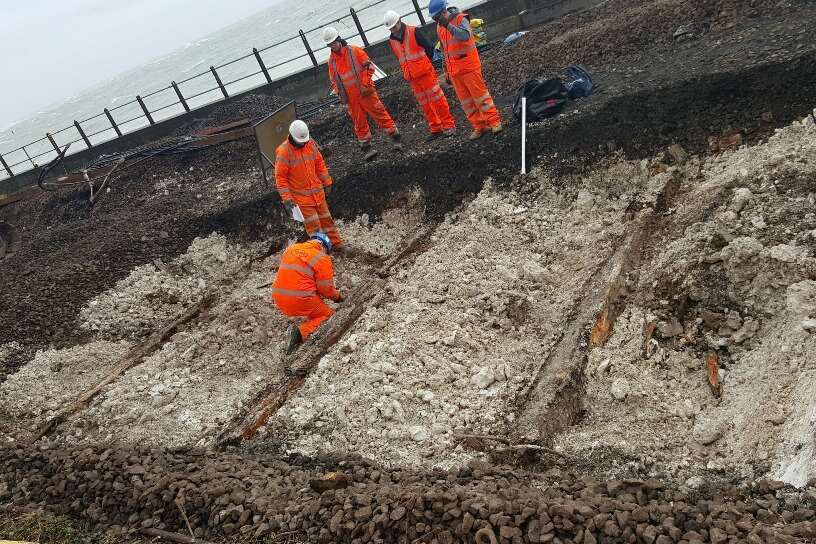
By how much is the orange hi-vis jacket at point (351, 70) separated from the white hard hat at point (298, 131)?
79.8 inches

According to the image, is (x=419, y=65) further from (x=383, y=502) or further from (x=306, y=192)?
(x=383, y=502)

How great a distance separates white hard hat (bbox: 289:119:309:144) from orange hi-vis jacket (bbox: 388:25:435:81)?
1.90 meters

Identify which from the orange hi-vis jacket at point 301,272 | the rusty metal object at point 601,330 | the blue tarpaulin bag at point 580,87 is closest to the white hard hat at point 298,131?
the orange hi-vis jacket at point 301,272

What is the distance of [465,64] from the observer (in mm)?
7441

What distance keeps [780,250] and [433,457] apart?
323 cm

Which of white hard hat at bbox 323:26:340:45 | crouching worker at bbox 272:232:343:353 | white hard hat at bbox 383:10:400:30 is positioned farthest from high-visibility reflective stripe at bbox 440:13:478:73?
crouching worker at bbox 272:232:343:353

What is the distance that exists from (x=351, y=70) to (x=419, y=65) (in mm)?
1211

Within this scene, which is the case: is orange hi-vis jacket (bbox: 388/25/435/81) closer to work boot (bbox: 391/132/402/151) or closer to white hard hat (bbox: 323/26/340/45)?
white hard hat (bbox: 323/26/340/45)

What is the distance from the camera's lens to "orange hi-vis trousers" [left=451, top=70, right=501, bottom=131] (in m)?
7.56

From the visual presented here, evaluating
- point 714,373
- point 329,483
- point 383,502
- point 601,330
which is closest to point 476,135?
point 601,330

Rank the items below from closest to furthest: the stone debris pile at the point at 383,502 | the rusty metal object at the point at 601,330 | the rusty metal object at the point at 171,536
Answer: the stone debris pile at the point at 383,502, the rusty metal object at the point at 171,536, the rusty metal object at the point at 601,330

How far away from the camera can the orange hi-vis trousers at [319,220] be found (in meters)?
7.53

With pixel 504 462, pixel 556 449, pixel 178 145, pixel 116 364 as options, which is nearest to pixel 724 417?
pixel 556 449

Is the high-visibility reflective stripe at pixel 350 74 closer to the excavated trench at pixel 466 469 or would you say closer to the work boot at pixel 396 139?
the work boot at pixel 396 139
